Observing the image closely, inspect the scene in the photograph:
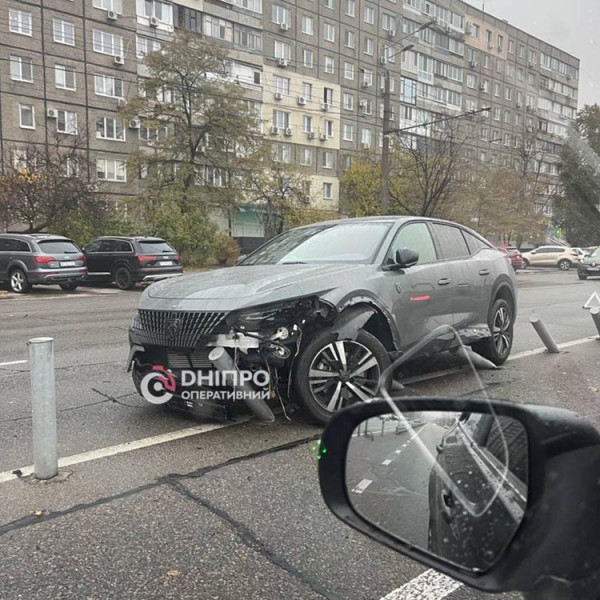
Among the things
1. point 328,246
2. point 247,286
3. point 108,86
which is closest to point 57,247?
point 328,246

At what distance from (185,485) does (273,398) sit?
1.11 m

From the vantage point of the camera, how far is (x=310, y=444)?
4141mm

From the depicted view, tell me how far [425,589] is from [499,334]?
444 centimetres

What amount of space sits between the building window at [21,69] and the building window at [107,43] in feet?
14.7

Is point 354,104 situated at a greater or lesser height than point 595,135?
greater

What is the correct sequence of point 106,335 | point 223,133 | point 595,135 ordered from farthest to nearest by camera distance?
point 223,133
point 106,335
point 595,135

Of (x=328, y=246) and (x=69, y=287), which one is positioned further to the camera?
(x=69, y=287)

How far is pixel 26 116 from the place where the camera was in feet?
117

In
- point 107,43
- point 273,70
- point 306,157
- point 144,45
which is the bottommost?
point 306,157

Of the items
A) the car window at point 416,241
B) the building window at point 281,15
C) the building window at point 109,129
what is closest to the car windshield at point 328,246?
the car window at point 416,241

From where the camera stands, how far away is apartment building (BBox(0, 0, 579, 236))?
35062 millimetres

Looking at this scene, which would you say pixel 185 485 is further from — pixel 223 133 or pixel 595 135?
pixel 223 133

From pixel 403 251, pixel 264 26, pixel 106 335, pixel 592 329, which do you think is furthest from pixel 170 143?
pixel 403 251

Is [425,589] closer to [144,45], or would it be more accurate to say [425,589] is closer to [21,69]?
[21,69]
